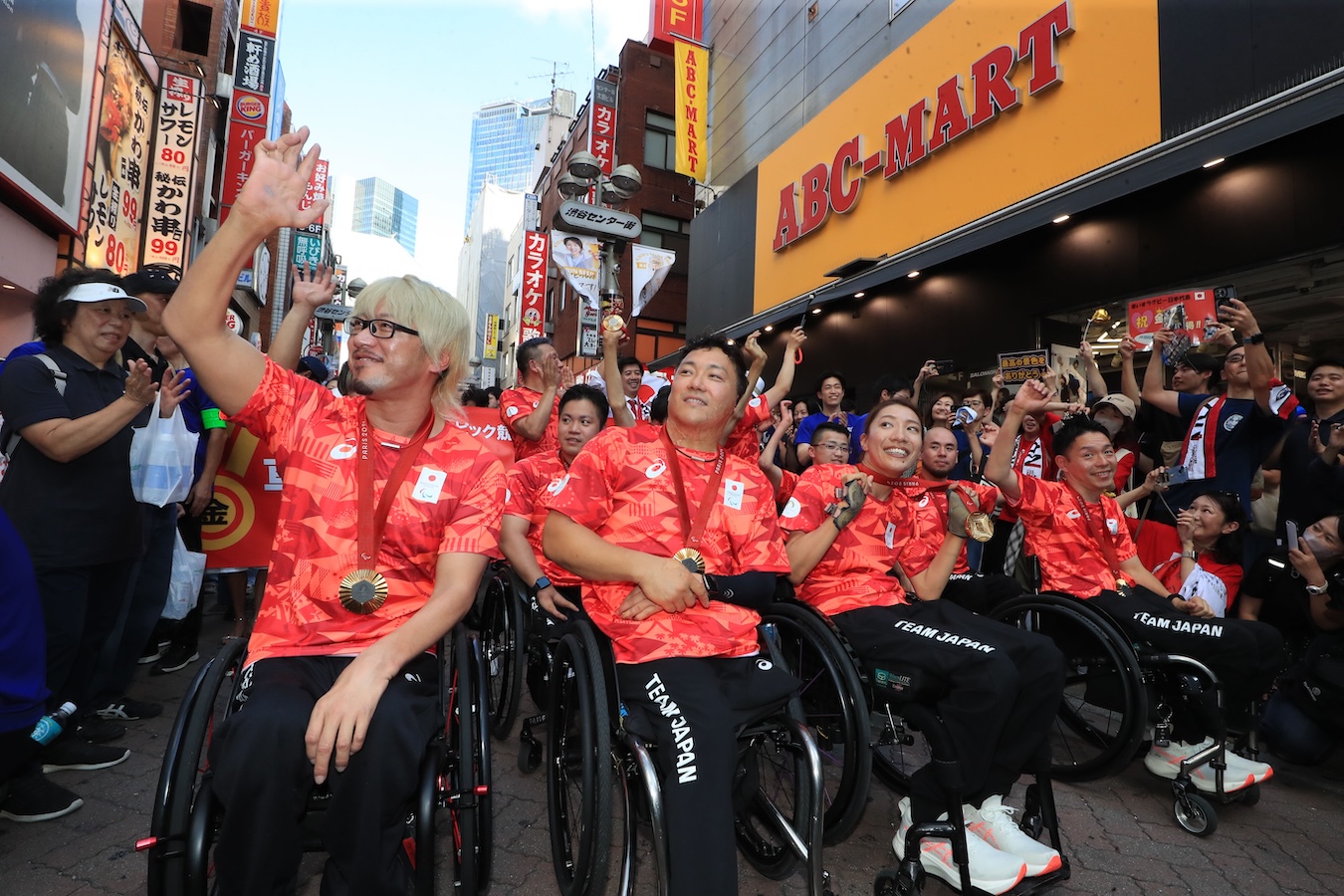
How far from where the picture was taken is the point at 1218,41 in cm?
538

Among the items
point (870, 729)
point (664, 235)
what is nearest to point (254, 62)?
point (664, 235)

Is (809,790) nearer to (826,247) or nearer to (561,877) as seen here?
(561,877)

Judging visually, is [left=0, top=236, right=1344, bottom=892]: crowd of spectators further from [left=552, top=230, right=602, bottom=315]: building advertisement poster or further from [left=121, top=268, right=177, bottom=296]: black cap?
[left=552, top=230, right=602, bottom=315]: building advertisement poster

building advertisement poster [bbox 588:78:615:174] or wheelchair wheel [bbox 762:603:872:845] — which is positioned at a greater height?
building advertisement poster [bbox 588:78:615:174]

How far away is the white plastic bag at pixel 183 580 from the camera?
11.5 feet

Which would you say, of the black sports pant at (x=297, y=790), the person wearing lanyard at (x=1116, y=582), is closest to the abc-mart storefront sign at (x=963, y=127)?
the person wearing lanyard at (x=1116, y=582)

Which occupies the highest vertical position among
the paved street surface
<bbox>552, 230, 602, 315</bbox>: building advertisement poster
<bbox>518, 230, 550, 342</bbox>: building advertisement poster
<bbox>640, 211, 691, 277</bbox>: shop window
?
<bbox>640, 211, 691, 277</bbox>: shop window

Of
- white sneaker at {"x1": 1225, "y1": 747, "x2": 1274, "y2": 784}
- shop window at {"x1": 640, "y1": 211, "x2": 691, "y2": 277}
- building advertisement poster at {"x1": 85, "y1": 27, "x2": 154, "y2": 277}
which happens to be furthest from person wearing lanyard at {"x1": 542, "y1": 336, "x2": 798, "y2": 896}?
shop window at {"x1": 640, "y1": 211, "x2": 691, "y2": 277}

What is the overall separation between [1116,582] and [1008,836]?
1514 mm

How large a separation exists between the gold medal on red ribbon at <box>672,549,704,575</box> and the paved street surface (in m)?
1.01

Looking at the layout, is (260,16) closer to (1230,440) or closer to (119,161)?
(119,161)

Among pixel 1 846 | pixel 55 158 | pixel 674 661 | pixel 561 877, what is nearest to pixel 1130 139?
pixel 674 661

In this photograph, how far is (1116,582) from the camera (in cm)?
316

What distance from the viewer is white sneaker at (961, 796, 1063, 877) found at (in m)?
2.07
